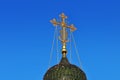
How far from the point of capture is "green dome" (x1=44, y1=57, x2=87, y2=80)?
54.9 feet

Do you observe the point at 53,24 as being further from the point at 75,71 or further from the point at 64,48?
the point at 75,71

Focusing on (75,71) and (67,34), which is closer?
(75,71)

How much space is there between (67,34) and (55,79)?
10.3 feet

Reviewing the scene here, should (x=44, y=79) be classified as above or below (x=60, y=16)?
below

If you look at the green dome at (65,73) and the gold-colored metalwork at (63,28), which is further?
the gold-colored metalwork at (63,28)

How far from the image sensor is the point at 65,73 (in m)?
16.8

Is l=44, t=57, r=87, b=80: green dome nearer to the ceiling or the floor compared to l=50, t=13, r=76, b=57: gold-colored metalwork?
nearer to the floor

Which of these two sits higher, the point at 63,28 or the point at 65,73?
the point at 63,28

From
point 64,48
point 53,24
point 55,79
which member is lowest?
point 55,79

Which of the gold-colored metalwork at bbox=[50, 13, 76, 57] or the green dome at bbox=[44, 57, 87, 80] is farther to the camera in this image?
the gold-colored metalwork at bbox=[50, 13, 76, 57]

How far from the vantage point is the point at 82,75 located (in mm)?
17156

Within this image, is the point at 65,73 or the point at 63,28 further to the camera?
the point at 63,28

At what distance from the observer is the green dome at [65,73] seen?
1672cm

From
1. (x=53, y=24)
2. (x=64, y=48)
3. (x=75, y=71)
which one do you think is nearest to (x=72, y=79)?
(x=75, y=71)
